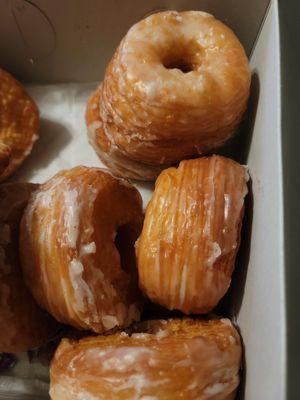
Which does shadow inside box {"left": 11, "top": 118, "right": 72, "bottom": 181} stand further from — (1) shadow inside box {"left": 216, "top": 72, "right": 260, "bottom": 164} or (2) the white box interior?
(1) shadow inside box {"left": 216, "top": 72, "right": 260, "bottom": 164}

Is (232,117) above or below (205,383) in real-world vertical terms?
above

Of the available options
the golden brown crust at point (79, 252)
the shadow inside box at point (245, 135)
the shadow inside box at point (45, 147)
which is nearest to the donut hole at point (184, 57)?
the shadow inside box at point (245, 135)

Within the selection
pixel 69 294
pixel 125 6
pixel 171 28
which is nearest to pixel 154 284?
pixel 69 294

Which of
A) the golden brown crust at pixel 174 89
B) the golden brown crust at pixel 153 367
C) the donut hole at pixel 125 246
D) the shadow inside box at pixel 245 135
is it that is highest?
the golden brown crust at pixel 174 89

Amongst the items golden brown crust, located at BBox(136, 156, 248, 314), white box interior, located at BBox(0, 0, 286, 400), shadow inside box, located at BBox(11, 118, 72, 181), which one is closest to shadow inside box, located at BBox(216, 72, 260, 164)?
white box interior, located at BBox(0, 0, 286, 400)

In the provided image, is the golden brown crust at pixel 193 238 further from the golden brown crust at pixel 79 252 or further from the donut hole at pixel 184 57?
the donut hole at pixel 184 57

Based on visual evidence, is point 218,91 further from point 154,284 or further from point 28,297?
point 28,297
